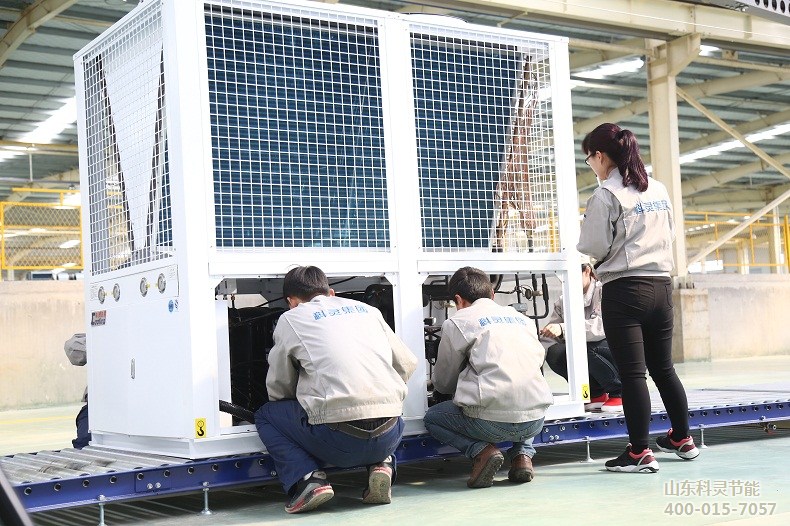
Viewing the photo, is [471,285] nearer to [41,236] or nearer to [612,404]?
[612,404]

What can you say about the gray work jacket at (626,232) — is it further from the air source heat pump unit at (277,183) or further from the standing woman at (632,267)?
the air source heat pump unit at (277,183)

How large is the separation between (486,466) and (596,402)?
5.69ft

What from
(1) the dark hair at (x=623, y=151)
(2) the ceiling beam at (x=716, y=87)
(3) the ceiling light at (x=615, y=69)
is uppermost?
(3) the ceiling light at (x=615, y=69)

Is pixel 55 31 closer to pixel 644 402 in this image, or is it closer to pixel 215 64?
pixel 215 64

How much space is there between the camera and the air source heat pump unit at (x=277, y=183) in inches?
179

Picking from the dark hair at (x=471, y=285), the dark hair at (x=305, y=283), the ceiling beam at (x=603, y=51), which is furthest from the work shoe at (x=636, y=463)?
the ceiling beam at (x=603, y=51)

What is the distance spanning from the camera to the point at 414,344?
201 inches

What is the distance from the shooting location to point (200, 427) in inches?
175

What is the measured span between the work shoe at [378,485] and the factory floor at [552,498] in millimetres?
45

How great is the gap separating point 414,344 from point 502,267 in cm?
72

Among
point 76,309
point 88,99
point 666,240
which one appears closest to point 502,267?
point 666,240

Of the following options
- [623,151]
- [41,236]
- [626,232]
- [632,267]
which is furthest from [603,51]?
[632,267]

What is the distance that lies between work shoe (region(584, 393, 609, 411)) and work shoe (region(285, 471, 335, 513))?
2.25 m

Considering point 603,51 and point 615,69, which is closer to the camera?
point 603,51
